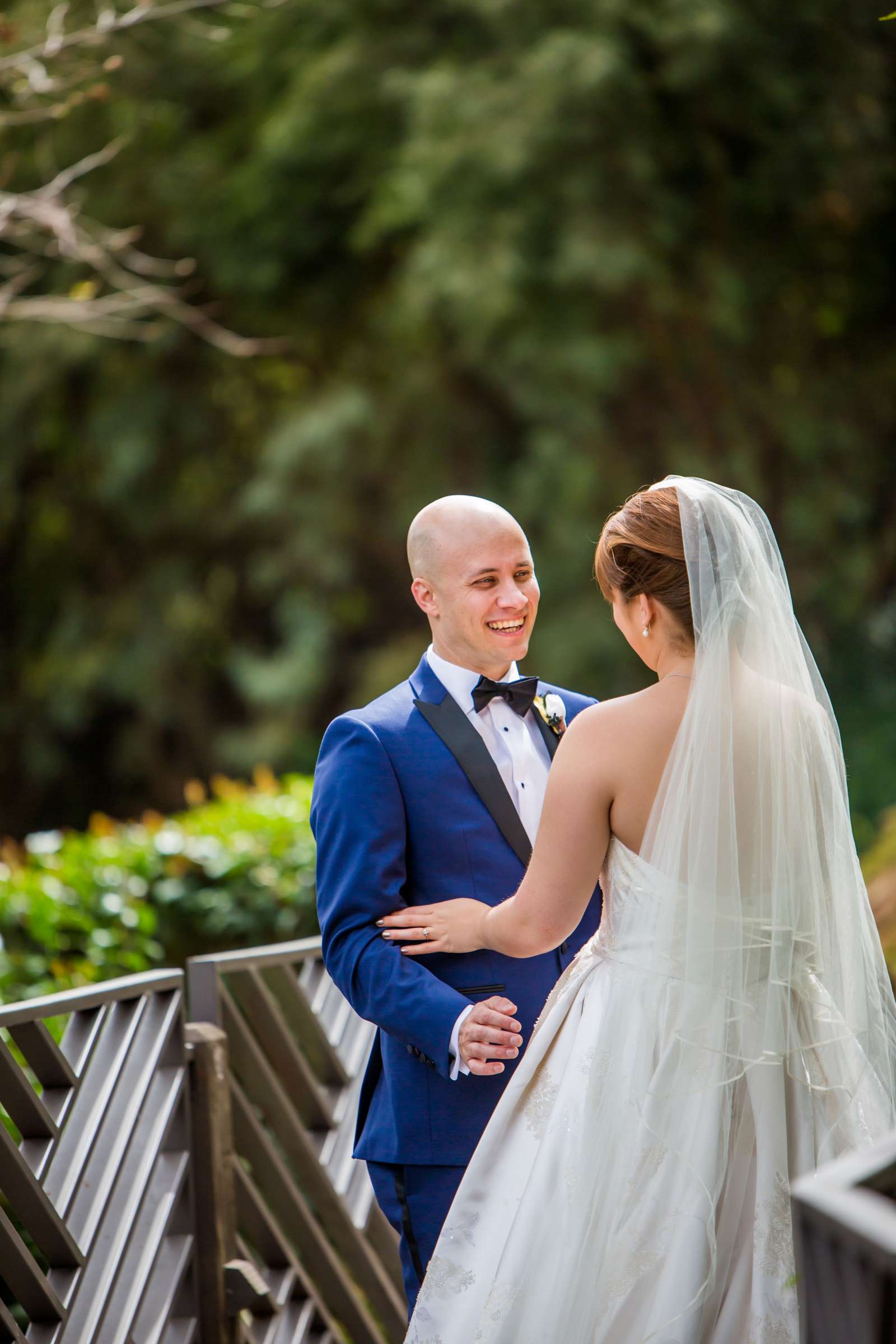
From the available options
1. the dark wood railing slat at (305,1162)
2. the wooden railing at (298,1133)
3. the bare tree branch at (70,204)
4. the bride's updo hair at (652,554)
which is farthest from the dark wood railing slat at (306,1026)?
the bare tree branch at (70,204)

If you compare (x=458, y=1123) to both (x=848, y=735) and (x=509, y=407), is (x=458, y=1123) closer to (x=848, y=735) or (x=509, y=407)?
(x=848, y=735)

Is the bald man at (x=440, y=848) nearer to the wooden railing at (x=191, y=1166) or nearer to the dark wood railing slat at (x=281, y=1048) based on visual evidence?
the wooden railing at (x=191, y=1166)

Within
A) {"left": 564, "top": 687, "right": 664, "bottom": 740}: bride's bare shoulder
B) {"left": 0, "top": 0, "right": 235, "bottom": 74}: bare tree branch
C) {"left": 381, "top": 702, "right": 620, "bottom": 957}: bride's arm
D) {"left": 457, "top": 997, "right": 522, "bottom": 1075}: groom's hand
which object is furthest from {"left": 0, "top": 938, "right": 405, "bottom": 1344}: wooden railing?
{"left": 0, "top": 0, "right": 235, "bottom": 74}: bare tree branch

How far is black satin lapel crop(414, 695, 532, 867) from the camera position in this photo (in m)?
2.30

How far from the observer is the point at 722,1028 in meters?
1.91

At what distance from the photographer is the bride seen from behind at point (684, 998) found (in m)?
1.89

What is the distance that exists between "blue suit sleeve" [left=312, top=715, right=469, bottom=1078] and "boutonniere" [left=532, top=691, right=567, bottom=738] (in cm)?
36

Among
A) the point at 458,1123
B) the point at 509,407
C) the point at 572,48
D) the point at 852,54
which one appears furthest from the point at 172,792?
the point at 458,1123

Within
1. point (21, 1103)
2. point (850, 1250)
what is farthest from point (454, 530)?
point (850, 1250)

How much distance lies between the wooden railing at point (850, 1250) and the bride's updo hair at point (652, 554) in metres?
1.00

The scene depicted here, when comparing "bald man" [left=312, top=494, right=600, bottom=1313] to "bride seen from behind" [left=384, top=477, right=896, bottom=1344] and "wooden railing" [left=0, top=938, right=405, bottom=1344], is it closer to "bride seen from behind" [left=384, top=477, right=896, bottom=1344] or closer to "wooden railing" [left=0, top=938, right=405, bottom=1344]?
"bride seen from behind" [left=384, top=477, right=896, bottom=1344]

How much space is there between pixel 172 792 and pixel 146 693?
1185mm

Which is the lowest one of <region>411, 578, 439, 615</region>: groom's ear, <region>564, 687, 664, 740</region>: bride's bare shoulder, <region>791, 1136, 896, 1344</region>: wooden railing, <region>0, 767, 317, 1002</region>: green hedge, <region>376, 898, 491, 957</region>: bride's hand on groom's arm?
<region>0, 767, 317, 1002</region>: green hedge

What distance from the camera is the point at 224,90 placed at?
10.9 metres
